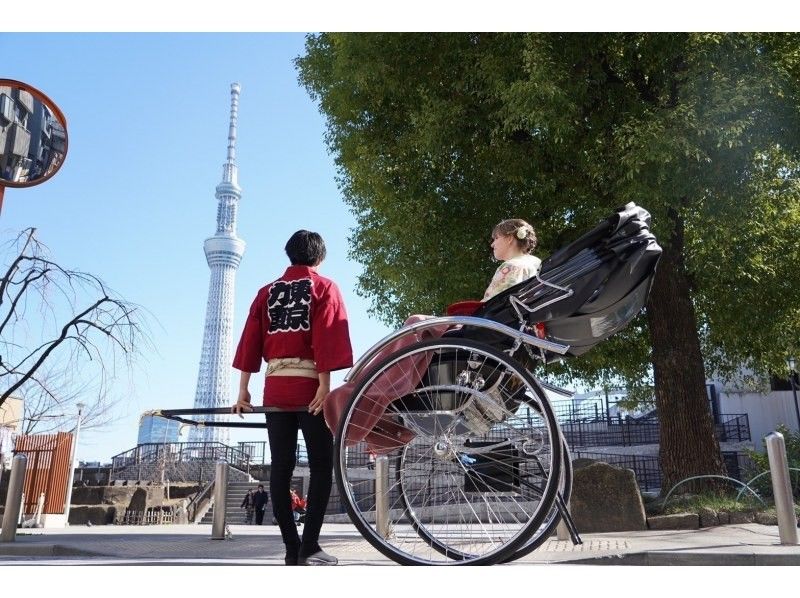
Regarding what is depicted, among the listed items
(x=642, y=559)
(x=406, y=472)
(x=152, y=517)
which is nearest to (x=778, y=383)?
(x=152, y=517)

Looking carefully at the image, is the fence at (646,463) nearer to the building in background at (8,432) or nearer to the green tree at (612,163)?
the green tree at (612,163)

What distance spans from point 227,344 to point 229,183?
4627cm

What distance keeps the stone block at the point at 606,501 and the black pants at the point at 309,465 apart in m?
4.89

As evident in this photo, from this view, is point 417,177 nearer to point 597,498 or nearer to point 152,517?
point 597,498

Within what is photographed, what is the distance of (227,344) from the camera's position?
103 m

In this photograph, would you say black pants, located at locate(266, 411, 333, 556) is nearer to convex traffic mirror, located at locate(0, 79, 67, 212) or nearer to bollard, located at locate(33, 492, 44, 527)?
convex traffic mirror, located at locate(0, 79, 67, 212)

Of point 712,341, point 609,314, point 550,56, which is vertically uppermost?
point 550,56

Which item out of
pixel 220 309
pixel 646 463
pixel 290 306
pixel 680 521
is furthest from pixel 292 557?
pixel 220 309

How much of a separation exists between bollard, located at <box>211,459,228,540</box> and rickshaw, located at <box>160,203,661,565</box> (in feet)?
14.0

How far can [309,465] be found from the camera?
11.6 ft

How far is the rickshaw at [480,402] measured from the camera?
120 inches

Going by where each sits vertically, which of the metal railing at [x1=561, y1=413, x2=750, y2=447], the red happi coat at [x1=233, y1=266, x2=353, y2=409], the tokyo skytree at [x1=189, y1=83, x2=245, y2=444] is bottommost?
the red happi coat at [x1=233, y1=266, x2=353, y2=409]

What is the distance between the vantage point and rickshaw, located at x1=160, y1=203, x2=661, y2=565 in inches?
120

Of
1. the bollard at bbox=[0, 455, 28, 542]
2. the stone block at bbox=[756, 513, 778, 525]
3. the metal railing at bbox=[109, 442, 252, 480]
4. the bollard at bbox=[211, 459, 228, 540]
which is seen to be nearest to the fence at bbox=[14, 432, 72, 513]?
the bollard at bbox=[0, 455, 28, 542]
